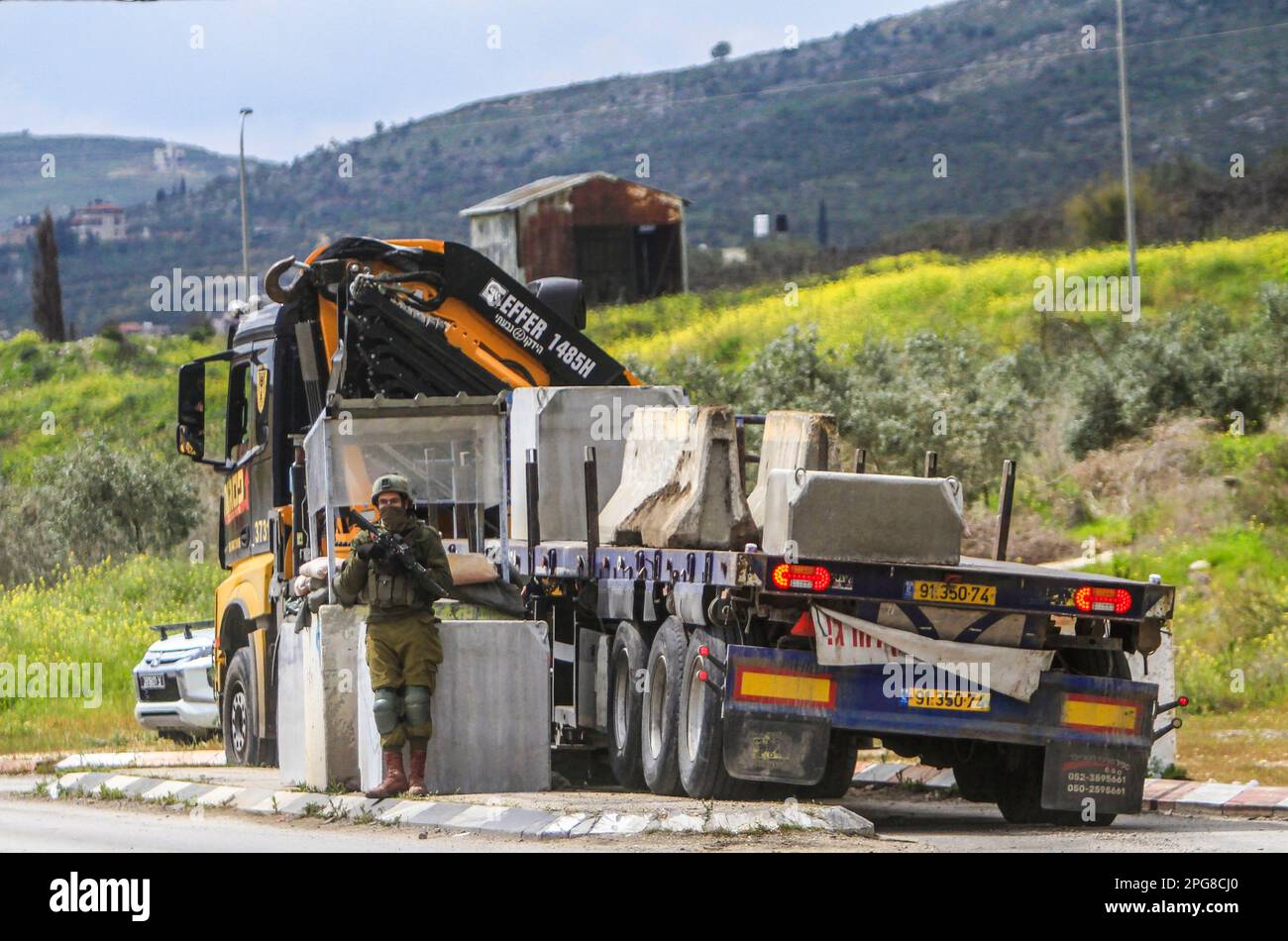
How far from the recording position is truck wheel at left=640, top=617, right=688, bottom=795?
13.0m

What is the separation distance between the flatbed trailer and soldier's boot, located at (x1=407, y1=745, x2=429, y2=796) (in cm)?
160

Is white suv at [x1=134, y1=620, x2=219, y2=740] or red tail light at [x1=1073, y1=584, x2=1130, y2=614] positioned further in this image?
white suv at [x1=134, y1=620, x2=219, y2=740]

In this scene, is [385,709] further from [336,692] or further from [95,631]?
[95,631]

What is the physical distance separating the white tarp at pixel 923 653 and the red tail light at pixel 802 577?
0.18 meters

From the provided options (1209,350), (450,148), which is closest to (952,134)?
(450,148)

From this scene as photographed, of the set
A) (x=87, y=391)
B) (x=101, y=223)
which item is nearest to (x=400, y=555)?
(x=87, y=391)

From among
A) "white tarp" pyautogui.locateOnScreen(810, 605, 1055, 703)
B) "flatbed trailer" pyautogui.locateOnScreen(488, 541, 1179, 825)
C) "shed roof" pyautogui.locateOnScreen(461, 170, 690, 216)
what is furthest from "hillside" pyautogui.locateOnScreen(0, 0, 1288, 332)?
"white tarp" pyautogui.locateOnScreen(810, 605, 1055, 703)

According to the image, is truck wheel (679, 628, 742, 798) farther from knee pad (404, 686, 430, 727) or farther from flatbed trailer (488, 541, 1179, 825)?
knee pad (404, 686, 430, 727)

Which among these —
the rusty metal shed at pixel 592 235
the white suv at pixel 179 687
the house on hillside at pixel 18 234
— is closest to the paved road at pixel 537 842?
the white suv at pixel 179 687

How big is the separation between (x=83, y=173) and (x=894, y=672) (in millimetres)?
186077

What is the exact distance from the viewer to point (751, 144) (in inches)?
5477

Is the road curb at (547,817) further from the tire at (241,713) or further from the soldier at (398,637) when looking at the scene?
the tire at (241,713)
